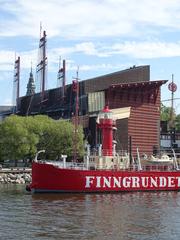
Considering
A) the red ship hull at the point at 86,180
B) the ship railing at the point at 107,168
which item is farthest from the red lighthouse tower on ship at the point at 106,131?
the red ship hull at the point at 86,180

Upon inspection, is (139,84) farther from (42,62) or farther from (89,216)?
(89,216)

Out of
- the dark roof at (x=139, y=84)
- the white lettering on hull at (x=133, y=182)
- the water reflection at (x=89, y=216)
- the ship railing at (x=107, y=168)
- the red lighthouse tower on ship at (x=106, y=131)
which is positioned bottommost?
the water reflection at (x=89, y=216)

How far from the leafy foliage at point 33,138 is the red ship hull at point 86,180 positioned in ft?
122

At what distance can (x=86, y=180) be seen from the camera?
57.1 m

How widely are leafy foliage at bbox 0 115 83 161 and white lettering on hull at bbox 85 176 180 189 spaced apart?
3593 cm

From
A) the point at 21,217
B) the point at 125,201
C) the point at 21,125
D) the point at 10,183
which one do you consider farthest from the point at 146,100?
the point at 21,217

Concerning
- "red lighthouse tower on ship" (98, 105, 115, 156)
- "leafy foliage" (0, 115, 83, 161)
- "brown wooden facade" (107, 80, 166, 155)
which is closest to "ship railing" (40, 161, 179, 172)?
"red lighthouse tower on ship" (98, 105, 115, 156)

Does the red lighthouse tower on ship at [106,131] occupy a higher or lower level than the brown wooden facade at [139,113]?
lower

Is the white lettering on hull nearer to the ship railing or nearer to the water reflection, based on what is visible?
the ship railing

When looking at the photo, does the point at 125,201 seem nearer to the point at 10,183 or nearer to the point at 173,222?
the point at 173,222

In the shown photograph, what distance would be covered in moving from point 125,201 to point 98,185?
7942mm

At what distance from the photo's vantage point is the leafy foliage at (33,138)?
95.8 metres

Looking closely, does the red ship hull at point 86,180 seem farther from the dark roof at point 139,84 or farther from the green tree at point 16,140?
the dark roof at point 139,84

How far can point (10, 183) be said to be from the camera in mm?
79875
